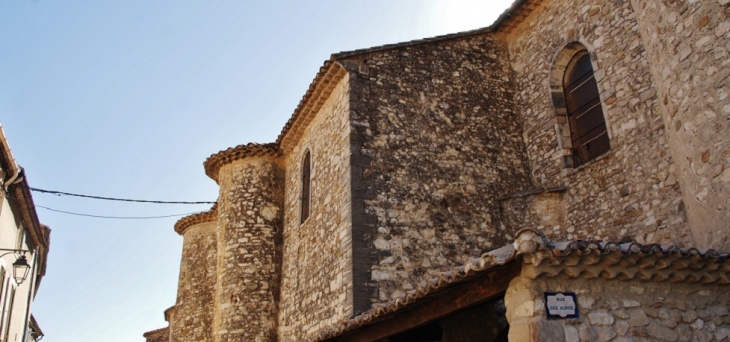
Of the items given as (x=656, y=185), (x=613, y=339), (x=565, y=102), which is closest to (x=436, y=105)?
(x=565, y=102)

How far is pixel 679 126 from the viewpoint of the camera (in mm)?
7152

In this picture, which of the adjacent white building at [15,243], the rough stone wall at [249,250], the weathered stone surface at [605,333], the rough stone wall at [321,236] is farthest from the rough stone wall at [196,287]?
the weathered stone surface at [605,333]

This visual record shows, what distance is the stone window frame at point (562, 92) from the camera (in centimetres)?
1005

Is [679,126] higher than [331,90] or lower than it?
lower

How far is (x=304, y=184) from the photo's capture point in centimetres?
1325

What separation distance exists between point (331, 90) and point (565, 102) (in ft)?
14.2

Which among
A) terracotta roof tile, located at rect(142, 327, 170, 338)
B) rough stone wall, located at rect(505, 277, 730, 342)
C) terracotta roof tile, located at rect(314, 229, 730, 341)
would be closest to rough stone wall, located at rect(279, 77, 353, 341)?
terracotta roof tile, located at rect(314, 229, 730, 341)

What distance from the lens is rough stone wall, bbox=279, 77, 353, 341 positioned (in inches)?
393

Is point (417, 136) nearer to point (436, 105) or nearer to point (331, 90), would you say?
point (436, 105)

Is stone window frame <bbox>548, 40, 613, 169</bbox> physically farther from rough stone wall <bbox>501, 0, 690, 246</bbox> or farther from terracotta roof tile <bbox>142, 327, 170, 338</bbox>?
terracotta roof tile <bbox>142, 327, 170, 338</bbox>

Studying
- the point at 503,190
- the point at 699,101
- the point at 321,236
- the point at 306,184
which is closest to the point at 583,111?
the point at 503,190

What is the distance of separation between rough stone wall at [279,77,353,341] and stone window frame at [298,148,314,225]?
0.22 ft

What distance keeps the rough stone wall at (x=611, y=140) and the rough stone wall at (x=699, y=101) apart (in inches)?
31.1

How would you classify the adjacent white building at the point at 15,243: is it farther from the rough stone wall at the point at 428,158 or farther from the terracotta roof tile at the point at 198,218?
the rough stone wall at the point at 428,158
